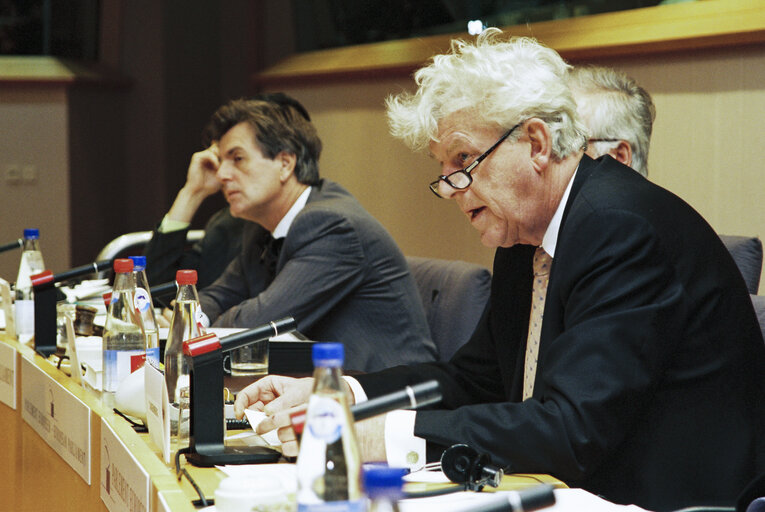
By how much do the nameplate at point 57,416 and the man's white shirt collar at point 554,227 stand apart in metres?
0.83

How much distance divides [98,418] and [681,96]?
1.94m

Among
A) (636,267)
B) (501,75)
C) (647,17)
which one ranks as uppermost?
(647,17)

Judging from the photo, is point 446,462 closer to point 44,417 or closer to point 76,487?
point 76,487

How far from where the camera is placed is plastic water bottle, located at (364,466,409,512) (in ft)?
2.53

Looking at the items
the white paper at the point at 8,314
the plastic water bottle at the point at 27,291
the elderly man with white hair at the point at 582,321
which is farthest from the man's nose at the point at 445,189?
the white paper at the point at 8,314

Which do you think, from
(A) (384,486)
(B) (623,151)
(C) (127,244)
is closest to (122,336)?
(A) (384,486)

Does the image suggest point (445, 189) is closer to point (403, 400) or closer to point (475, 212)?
point (475, 212)

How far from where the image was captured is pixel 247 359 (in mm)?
2047

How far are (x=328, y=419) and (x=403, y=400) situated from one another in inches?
3.8

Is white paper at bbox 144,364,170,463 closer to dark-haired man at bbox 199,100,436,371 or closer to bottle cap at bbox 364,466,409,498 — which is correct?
bottle cap at bbox 364,466,409,498

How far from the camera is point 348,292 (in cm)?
277

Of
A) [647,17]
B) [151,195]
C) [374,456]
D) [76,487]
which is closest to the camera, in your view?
[374,456]

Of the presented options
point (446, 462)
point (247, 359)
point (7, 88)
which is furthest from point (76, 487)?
point (7, 88)

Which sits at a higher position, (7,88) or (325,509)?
(7,88)
